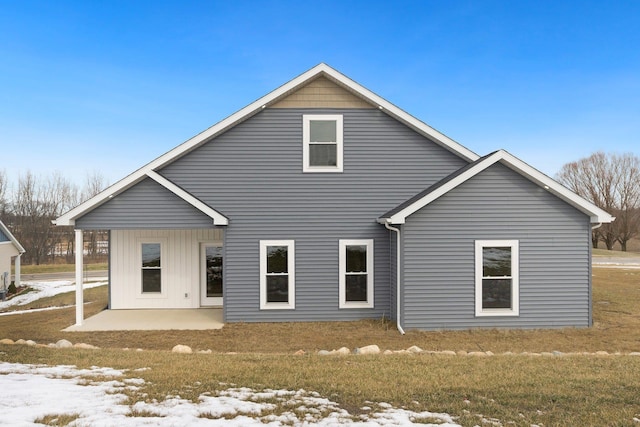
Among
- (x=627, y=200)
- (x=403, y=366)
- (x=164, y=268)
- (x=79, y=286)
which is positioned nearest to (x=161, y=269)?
(x=164, y=268)

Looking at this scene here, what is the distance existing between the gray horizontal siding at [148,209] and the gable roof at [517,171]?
17.8ft

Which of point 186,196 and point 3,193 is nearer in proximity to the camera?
point 186,196

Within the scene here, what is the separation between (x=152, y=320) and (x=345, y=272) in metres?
5.55

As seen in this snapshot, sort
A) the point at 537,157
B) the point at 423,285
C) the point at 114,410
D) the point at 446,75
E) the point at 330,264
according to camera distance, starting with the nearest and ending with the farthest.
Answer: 1. the point at 114,410
2. the point at 423,285
3. the point at 330,264
4. the point at 446,75
5. the point at 537,157

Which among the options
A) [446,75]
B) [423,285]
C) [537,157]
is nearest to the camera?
[423,285]

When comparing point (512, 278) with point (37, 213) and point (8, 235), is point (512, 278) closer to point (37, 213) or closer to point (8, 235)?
point (8, 235)

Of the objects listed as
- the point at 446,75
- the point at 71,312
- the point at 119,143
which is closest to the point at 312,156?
the point at 71,312

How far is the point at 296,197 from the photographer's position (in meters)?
11.3

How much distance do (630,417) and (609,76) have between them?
105 feet

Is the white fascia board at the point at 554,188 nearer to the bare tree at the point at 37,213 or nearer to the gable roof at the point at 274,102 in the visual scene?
the gable roof at the point at 274,102

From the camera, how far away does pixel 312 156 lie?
37.5 feet

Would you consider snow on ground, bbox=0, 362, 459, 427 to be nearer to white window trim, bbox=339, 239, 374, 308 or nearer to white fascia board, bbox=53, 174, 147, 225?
white fascia board, bbox=53, 174, 147, 225

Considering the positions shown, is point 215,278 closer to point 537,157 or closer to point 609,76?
point 609,76

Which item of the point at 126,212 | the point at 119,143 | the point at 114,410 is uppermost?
the point at 119,143
